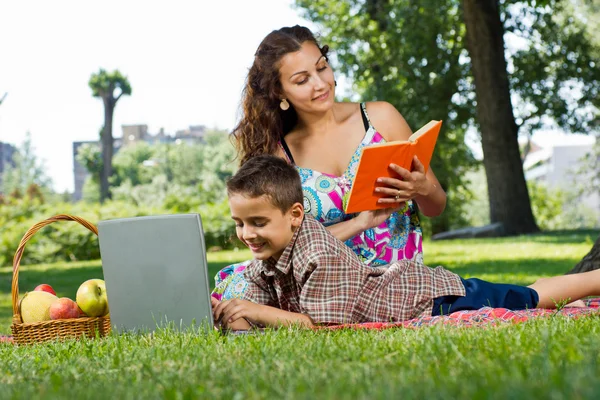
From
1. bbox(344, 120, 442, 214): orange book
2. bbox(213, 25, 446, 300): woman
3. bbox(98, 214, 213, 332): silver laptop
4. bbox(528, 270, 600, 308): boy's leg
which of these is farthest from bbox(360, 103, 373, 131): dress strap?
bbox(98, 214, 213, 332): silver laptop

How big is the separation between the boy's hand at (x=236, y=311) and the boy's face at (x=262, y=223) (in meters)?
0.23

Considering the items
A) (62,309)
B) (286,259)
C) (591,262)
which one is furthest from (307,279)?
(591,262)

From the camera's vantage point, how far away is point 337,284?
3.60 meters

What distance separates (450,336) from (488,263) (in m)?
6.74

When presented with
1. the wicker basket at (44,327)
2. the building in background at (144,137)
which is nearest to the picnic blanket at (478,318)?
the wicker basket at (44,327)

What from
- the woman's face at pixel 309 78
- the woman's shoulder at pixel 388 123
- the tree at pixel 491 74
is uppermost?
the tree at pixel 491 74

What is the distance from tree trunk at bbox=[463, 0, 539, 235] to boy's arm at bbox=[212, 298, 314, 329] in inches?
449

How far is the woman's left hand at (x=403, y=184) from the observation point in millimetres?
3811

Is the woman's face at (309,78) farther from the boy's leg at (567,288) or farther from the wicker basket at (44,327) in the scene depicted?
the boy's leg at (567,288)

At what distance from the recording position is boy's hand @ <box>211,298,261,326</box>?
3.57m

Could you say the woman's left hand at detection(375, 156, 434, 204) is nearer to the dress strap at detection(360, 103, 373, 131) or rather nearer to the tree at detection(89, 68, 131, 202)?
the dress strap at detection(360, 103, 373, 131)

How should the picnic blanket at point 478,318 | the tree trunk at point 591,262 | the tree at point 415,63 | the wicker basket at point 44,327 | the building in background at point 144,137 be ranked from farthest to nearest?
the building in background at point 144,137, the tree at point 415,63, the tree trunk at point 591,262, the wicker basket at point 44,327, the picnic blanket at point 478,318

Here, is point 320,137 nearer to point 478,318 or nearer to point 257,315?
point 257,315

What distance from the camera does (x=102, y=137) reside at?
4559 cm
